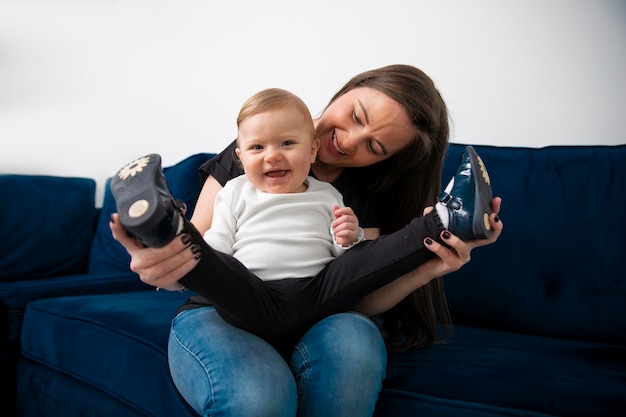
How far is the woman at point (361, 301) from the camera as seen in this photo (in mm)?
829

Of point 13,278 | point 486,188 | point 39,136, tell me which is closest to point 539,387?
point 486,188

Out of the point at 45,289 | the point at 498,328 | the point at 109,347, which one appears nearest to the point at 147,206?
the point at 109,347

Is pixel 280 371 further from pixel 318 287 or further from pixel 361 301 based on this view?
pixel 361 301

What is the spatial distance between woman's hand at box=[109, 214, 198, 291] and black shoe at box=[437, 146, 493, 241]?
1.44 feet

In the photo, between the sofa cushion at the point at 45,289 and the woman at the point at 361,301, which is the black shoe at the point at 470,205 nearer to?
the woman at the point at 361,301

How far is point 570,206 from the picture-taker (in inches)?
53.6

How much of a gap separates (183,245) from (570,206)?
104 cm

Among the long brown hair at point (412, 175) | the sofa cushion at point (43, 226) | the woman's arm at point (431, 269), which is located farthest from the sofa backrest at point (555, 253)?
the sofa cushion at point (43, 226)

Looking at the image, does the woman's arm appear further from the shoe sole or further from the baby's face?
the baby's face

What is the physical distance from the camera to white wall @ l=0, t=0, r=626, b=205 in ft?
5.70

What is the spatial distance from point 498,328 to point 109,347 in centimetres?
102

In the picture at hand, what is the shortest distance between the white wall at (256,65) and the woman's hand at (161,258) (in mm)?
1333

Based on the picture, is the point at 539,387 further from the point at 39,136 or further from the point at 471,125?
the point at 39,136

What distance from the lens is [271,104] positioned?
1081mm
